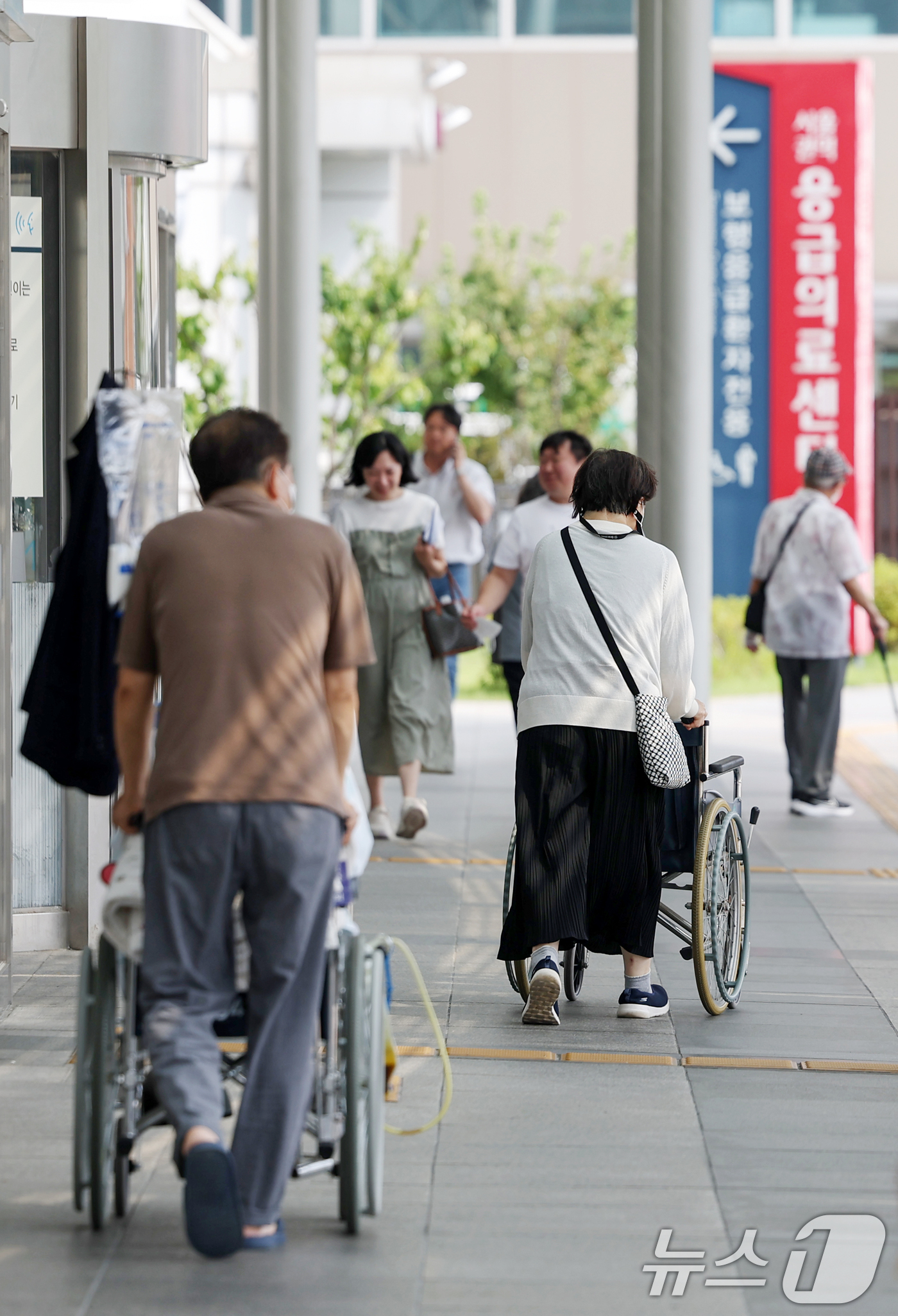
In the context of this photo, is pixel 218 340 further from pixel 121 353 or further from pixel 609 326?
pixel 121 353

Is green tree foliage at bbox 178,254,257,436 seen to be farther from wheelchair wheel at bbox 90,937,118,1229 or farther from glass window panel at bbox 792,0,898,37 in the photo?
wheelchair wheel at bbox 90,937,118,1229

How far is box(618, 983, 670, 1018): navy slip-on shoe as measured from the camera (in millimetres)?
5363

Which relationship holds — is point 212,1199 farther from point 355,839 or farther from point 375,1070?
point 355,839

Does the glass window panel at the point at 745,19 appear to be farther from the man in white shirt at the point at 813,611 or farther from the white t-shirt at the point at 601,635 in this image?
the white t-shirt at the point at 601,635

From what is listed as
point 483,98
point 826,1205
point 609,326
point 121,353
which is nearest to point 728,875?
point 826,1205

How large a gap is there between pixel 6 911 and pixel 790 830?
4.53m

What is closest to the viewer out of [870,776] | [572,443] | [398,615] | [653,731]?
[653,731]

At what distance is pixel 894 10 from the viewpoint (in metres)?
27.2

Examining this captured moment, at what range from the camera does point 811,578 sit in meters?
9.14

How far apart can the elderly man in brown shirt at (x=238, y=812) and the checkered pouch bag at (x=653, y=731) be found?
5.46ft

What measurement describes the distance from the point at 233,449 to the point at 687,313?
6.19 m

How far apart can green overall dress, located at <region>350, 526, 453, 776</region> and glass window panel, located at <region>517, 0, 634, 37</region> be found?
21596 millimetres

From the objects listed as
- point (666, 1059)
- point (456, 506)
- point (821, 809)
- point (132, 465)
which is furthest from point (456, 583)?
point (132, 465)

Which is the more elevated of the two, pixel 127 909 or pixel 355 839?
pixel 355 839
